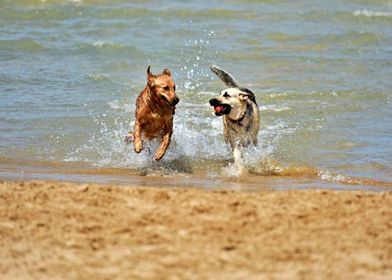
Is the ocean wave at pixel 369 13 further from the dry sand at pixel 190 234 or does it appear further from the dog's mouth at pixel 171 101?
the dry sand at pixel 190 234

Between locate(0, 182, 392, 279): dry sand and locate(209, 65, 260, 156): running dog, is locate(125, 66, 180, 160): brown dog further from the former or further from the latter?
locate(0, 182, 392, 279): dry sand

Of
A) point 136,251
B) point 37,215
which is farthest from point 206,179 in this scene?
point 136,251

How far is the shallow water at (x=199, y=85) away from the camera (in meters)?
9.58

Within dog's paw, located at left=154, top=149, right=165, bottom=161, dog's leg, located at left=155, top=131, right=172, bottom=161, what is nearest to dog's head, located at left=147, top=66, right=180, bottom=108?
dog's leg, located at left=155, top=131, right=172, bottom=161

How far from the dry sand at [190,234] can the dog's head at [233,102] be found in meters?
3.28

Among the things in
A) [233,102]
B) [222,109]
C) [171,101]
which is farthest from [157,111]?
[233,102]

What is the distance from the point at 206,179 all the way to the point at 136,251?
3789 mm

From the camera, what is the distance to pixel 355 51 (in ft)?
55.8

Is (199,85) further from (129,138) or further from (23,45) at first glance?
(23,45)

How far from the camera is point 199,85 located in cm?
1432

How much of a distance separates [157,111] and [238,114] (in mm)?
1006

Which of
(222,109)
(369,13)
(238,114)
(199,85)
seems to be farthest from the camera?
(369,13)

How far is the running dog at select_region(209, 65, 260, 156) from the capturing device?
9.55m

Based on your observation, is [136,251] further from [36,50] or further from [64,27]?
[64,27]
